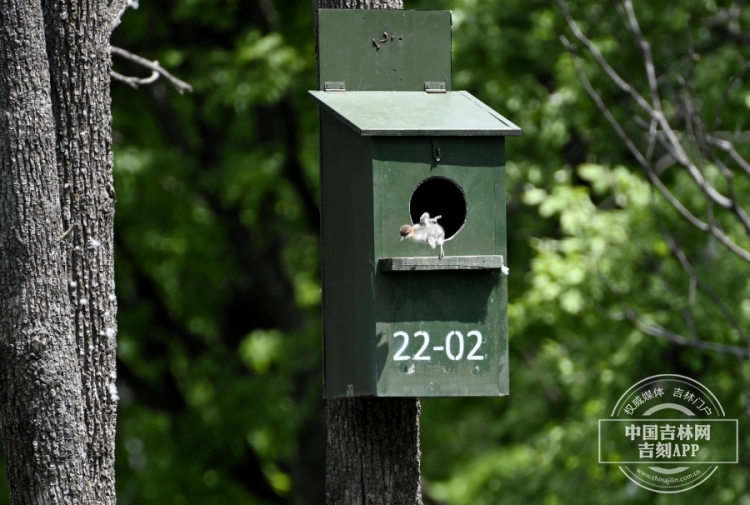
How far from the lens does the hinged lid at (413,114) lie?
332 centimetres

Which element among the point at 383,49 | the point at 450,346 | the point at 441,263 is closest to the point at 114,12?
the point at 383,49

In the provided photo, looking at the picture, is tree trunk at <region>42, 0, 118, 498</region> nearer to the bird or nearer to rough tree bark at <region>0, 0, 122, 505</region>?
rough tree bark at <region>0, 0, 122, 505</region>

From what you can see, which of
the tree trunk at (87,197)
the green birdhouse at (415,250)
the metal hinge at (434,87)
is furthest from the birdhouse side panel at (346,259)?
the tree trunk at (87,197)

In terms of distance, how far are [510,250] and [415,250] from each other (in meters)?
6.71

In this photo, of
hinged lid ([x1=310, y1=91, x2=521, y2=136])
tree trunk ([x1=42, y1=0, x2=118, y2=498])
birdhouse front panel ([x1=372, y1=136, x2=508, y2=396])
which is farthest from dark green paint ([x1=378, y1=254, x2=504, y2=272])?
tree trunk ([x1=42, y1=0, x2=118, y2=498])

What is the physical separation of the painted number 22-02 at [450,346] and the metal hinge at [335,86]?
3.08 feet

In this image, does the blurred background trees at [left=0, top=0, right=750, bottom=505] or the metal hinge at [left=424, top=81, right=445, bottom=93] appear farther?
the blurred background trees at [left=0, top=0, right=750, bottom=505]

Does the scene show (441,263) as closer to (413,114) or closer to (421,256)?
(421,256)

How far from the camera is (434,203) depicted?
3777 mm

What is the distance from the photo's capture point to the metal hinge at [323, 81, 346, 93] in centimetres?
371

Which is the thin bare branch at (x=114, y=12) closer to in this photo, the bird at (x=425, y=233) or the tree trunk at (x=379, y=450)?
the bird at (x=425, y=233)

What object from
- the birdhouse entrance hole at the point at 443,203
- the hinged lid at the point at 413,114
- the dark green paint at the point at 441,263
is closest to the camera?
the dark green paint at the point at 441,263

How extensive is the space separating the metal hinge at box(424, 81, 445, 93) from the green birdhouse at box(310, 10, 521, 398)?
83mm

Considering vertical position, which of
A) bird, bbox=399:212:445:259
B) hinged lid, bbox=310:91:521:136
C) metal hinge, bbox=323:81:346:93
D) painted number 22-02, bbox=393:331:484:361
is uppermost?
metal hinge, bbox=323:81:346:93
